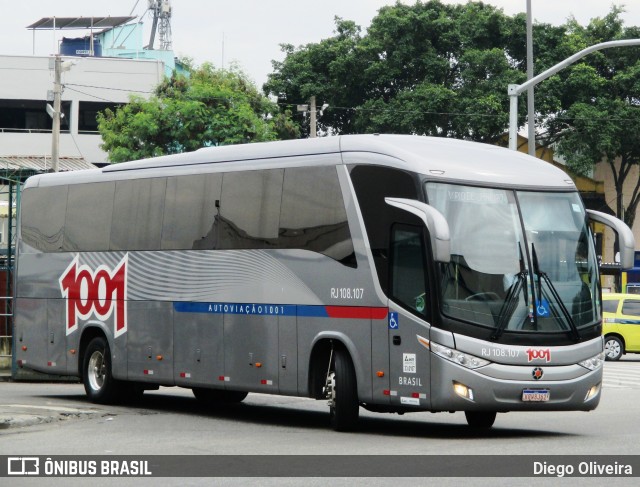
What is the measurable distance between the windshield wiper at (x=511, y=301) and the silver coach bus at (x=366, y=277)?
16 mm

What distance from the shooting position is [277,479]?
37.3 ft

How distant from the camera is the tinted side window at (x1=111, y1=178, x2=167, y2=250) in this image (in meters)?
20.1

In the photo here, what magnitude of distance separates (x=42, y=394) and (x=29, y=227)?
292cm

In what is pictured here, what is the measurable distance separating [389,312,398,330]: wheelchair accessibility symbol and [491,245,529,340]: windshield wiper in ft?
3.94

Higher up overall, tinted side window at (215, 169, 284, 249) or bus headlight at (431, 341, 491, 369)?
tinted side window at (215, 169, 284, 249)

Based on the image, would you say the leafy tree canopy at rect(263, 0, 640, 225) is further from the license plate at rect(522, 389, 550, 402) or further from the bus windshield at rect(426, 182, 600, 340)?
the license plate at rect(522, 389, 550, 402)

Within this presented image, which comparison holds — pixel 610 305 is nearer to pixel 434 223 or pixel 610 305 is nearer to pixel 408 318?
pixel 408 318

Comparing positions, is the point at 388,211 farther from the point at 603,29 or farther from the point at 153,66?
the point at 153,66

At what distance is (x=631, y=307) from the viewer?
3647 cm

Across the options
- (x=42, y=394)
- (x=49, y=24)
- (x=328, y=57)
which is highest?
(x=49, y=24)

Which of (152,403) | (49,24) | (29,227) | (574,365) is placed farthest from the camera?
(49,24)

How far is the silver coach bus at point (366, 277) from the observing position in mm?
15195

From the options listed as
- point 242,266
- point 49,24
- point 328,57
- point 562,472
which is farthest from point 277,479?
point 49,24

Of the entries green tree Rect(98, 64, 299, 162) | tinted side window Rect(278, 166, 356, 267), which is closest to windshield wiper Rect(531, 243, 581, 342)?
tinted side window Rect(278, 166, 356, 267)
